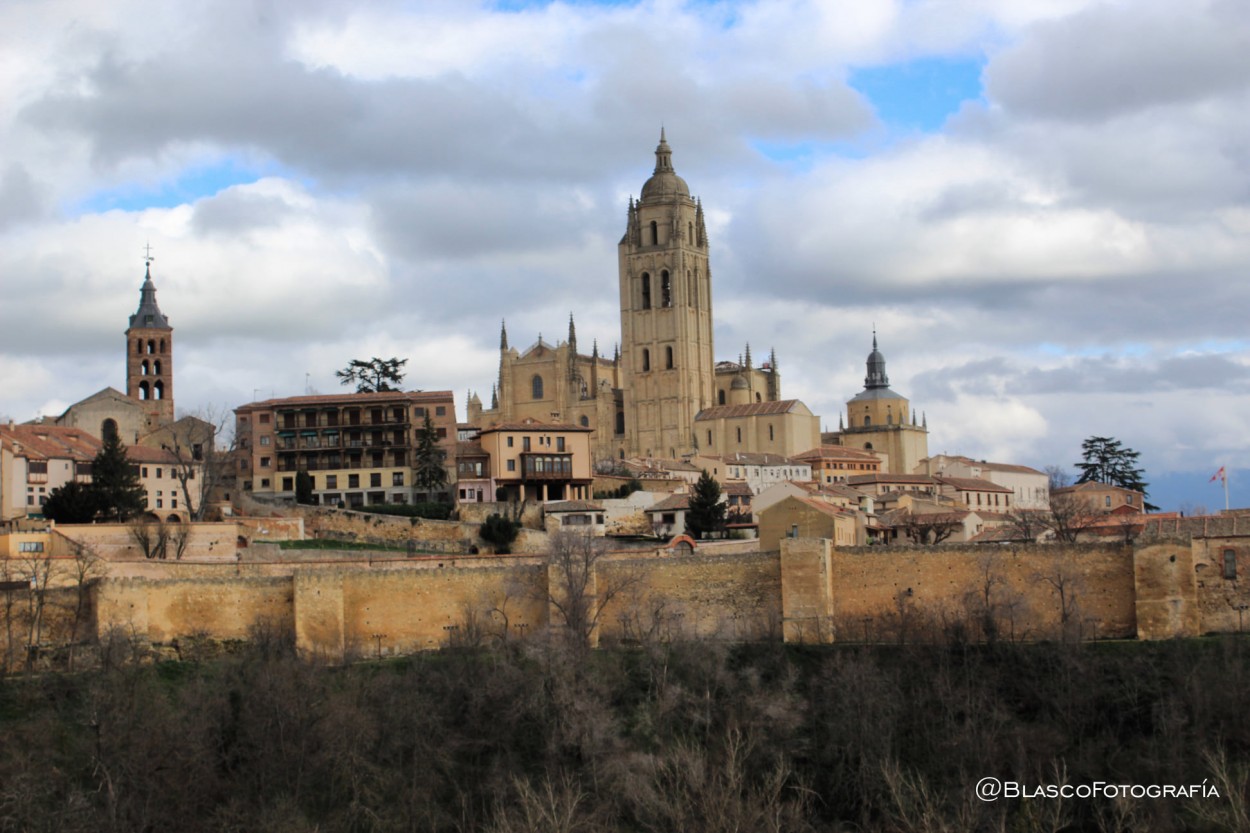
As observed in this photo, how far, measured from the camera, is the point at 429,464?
69812 millimetres

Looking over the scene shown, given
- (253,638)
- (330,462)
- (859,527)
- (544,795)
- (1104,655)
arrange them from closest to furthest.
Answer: (544,795) → (1104,655) → (253,638) → (859,527) → (330,462)

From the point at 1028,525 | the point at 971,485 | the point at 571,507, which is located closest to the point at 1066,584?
the point at 1028,525

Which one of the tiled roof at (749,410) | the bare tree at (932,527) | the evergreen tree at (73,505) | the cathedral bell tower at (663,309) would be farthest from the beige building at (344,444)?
the cathedral bell tower at (663,309)

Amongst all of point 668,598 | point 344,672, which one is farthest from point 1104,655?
point 344,672

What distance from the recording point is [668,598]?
48375mm

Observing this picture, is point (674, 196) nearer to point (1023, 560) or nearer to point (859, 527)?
point (859, 527)

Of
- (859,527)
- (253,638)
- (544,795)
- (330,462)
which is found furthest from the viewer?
(330,462)

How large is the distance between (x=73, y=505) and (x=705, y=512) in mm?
20970

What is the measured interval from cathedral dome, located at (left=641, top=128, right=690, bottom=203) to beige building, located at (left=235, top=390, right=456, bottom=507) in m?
50.1

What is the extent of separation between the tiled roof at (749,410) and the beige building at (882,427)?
7370mm

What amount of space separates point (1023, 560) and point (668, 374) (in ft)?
232

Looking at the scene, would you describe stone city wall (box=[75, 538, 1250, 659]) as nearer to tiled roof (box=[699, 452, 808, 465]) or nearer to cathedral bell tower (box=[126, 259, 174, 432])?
cathedral bell tower (box=[126, 259, 174, 432])

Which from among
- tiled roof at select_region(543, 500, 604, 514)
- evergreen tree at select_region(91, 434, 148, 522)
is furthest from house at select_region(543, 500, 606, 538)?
evergreen tree at select_region(91, 434, 148, 522)

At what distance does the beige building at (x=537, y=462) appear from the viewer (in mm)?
69750
